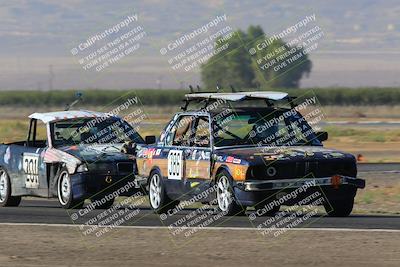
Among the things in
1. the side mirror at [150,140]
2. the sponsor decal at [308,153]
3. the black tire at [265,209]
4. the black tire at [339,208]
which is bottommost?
the black tire at [339,208]

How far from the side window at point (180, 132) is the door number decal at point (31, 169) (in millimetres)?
2753

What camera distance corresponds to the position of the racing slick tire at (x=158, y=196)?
1816 cm

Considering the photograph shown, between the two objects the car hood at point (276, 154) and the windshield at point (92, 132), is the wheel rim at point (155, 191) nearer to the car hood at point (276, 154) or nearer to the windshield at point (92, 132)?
the car hood at point (276, 154)

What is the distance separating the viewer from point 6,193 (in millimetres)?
20906

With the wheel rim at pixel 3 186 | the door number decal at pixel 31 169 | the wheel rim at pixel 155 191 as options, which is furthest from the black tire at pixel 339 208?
the wheel rim at pixel 3 186

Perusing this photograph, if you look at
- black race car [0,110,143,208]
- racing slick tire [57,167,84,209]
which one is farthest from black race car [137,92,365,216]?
racing slick tire [57,167,84,209]

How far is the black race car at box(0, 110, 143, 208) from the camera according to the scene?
19016mm

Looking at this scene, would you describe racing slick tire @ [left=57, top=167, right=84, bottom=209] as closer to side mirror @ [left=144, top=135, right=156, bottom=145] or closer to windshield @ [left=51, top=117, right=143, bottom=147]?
windshield @ [left=51, top=117, right=143, bottom=147]

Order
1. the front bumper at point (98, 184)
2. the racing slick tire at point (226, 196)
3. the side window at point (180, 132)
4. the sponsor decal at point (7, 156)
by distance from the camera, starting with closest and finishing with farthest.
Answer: the racing slick tire at point (226, 196) → the side window at point (180, 132) → the front bumper at point (98, 184) → the sponsor decal at point (7, 156)

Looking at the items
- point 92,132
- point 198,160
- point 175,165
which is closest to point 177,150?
point 175,165

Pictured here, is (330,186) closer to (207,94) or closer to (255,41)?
(207,94)

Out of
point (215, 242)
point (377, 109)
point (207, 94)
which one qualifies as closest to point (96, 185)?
point (207, 94)

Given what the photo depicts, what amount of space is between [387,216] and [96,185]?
455 cm

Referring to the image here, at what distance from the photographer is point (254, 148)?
1711 cm
